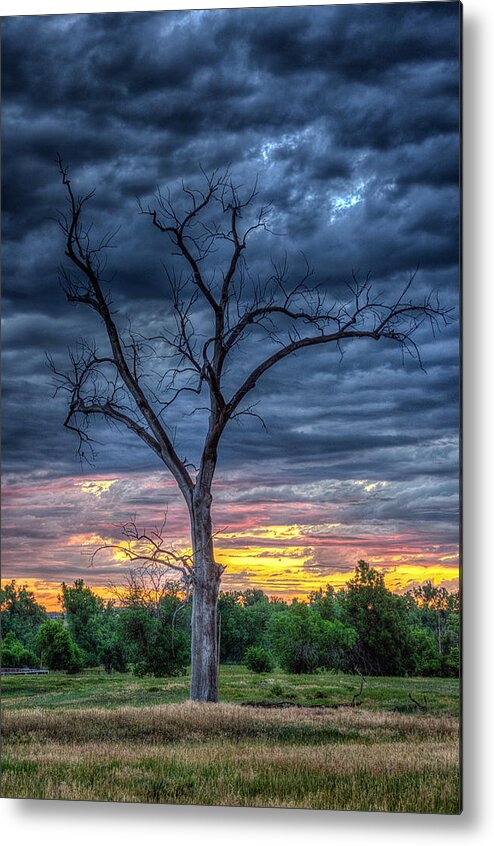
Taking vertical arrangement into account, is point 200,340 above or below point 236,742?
above

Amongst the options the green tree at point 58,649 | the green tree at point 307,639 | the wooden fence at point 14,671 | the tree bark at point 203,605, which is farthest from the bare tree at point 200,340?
the wooden fence at point 14,671

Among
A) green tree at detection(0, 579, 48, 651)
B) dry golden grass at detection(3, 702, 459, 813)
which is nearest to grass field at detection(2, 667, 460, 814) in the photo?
dry golden grass at detection(3, 702, 459, 813)

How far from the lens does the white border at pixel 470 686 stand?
5.91 metres

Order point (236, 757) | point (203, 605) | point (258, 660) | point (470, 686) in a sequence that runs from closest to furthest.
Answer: point (470, 686)
point (236, 757)
point (258, 660)
point (203, 605)

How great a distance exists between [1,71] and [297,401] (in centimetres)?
265

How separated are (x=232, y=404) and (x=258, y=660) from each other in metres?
1.48

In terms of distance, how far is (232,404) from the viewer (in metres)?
6.57

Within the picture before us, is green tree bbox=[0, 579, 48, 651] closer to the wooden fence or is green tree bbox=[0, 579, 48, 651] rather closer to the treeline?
the treeline

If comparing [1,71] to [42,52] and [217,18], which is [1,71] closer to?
[42,52]

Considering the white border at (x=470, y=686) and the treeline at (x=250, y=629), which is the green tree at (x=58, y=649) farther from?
the white border at (x=470, y=686)

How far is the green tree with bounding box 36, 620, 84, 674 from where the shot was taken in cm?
667

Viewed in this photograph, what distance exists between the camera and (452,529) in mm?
6086

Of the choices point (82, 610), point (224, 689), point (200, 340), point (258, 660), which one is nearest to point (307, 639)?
point (258, 660)

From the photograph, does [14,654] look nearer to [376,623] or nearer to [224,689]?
[224,689]
